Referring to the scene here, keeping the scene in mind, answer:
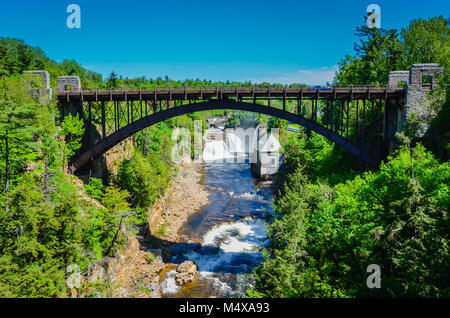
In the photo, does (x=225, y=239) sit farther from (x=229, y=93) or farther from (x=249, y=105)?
(x=229, y=93)

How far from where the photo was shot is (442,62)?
103ft

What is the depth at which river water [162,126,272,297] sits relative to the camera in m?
21.9

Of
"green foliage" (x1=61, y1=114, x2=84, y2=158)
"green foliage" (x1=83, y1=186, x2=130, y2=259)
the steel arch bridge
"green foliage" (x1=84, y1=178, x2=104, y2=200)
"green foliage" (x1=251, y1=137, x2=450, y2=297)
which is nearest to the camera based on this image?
"green foliage" (x1=251, y1=137, x2=450, y2=297)

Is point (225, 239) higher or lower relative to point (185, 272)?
higher

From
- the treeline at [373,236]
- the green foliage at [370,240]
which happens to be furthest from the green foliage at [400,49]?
the green foliage at [370,240]

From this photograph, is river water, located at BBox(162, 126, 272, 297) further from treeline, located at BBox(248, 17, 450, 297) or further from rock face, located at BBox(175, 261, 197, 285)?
treeline, located at BBox(248, 17, 450, 297)

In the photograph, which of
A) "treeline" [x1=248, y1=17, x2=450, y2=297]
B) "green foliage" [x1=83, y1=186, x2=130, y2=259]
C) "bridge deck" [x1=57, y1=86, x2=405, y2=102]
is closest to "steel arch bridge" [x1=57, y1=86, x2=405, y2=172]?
"bridge deck" [x1=57, y1=86, x2=405, y2=102]

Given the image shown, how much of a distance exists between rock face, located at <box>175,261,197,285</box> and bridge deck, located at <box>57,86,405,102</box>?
45.1ft

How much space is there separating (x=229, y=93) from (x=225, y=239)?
42.7ft

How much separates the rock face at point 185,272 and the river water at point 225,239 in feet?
1.26

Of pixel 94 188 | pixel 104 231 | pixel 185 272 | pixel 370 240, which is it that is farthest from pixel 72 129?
pixel 370 240

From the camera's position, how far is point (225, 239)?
28.6 m

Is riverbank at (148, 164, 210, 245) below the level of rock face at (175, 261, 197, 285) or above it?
above
